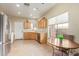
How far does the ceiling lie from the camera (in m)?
1.36

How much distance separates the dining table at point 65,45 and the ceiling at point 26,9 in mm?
421

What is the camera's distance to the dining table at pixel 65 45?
138 cm

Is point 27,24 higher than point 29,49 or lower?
higher

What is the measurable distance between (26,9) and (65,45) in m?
0.68

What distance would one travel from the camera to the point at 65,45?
1443 mm

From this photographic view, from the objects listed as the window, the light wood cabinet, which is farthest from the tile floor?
the window

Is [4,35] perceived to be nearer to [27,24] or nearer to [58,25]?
[27,24]

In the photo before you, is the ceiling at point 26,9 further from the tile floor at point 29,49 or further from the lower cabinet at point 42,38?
the tile floor at point 29,49

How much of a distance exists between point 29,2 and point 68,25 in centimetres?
55

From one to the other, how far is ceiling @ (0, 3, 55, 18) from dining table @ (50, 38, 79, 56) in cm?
42

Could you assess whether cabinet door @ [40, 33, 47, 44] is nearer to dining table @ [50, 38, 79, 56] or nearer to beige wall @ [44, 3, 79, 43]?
dining table @ [50, 38, 79, 56]

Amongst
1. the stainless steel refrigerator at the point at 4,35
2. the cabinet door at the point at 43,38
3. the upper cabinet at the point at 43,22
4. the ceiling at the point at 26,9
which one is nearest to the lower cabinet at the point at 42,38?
the cabinet door at the point at 43,38

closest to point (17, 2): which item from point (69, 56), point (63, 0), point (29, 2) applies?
point (29, 2)

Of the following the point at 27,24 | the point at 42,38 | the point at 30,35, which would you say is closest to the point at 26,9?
the point at 27,24
